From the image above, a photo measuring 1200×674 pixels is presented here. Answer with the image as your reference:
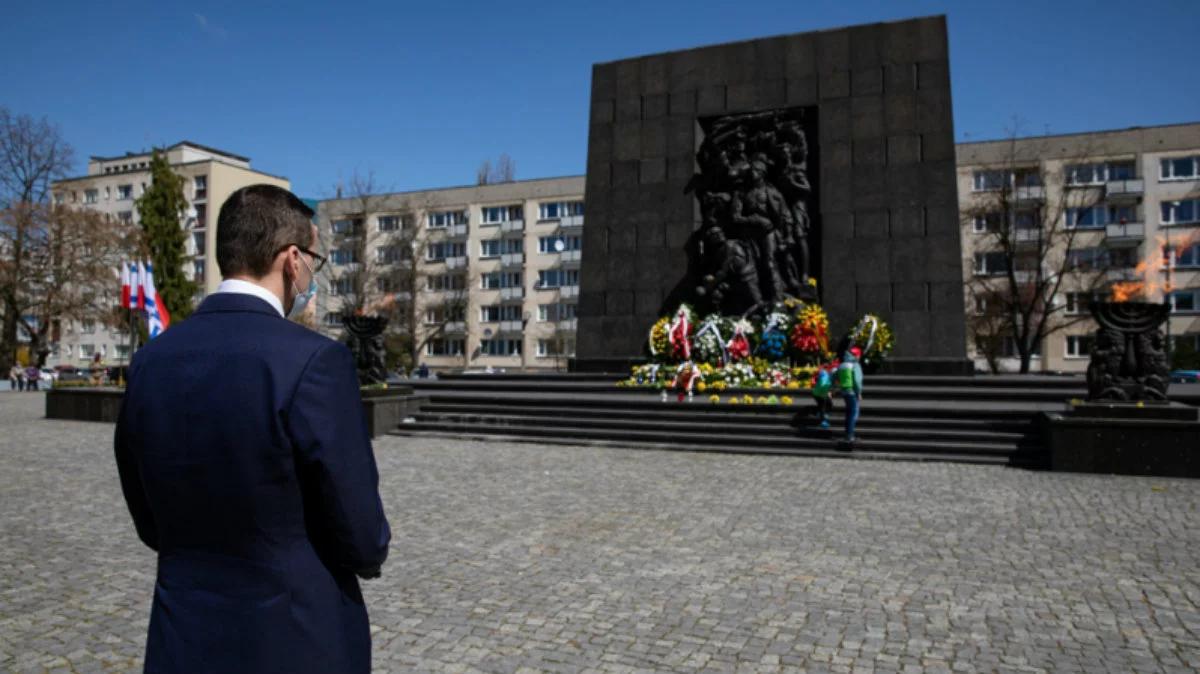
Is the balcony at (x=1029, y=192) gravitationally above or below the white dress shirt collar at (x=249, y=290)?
above

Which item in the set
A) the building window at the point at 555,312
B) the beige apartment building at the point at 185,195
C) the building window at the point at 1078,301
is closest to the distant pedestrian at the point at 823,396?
the building window at the point at 1078,301

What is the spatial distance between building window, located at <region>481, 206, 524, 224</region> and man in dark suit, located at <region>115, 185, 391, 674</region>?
63576 millimetres

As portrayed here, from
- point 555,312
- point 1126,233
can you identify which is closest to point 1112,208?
point 1126,233

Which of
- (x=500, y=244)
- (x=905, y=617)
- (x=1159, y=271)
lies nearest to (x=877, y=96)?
(x=905, y=617)

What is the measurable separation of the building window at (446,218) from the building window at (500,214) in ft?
5.73

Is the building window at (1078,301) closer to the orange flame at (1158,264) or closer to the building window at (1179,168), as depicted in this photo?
the orange flame at (1158,264)

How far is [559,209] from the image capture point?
63.3 meters

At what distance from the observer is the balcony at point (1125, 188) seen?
49188 millimetres

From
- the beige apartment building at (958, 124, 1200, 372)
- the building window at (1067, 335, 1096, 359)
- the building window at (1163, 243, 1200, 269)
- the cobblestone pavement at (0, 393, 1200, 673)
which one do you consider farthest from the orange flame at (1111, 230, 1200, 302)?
the cobblestone pavement at (0, 393, 1200, 673)

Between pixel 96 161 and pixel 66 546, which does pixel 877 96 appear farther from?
pixel 96 161

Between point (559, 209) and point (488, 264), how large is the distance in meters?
7.45

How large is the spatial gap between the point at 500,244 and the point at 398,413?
50.5 metres

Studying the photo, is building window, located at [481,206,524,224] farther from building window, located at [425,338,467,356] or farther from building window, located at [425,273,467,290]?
building window, located at [425,338,467,356]

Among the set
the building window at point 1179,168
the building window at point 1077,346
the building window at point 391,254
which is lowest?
the building window at point 1077,346
